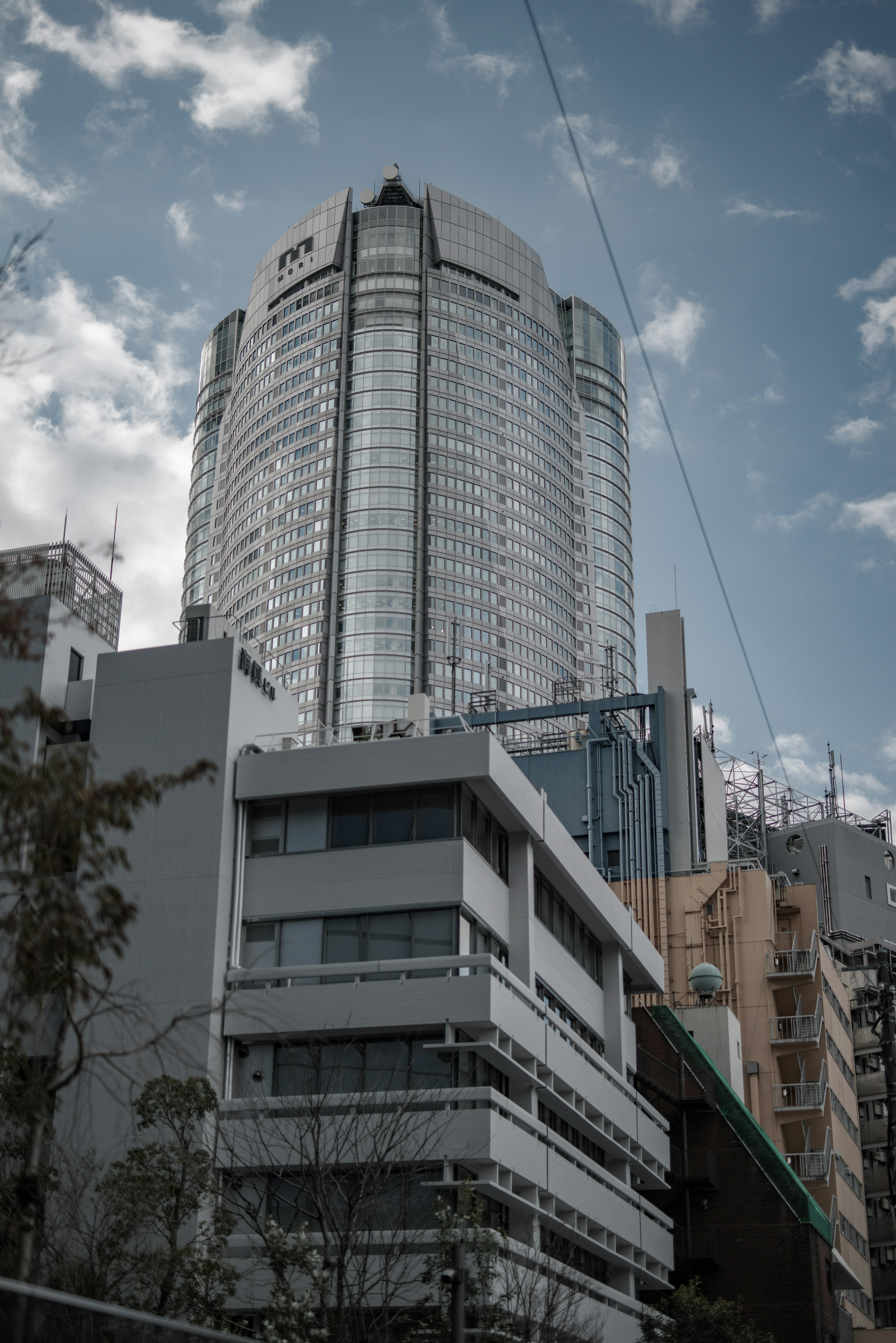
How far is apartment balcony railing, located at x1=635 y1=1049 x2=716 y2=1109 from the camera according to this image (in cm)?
5628

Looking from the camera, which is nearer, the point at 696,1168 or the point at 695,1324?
the point at 695,1324

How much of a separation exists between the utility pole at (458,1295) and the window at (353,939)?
1571 centimetres

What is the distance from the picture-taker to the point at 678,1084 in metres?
56.7

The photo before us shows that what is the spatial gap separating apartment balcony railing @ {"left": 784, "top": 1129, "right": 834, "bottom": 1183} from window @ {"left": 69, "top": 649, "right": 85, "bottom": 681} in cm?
3703

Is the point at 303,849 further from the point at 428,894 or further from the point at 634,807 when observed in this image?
the point at 634,807

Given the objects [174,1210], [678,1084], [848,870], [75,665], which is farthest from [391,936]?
[848,870]

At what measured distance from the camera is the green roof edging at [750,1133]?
54156 millimetres

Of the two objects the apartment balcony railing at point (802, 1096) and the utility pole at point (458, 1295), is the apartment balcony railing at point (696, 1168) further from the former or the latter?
the utility pole at point (458, 1295)

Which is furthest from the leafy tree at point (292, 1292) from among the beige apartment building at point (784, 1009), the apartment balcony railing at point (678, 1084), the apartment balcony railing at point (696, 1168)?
the beige apartment building at point (784, 1009)

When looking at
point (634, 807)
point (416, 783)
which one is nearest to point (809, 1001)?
point (634, 807)

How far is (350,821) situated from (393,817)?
1204 mm

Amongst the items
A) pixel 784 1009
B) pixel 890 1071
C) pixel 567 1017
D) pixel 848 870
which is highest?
pixel 848 870

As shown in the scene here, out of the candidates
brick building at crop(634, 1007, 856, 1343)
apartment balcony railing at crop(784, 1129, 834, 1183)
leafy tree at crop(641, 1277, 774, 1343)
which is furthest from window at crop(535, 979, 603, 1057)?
apartment balcony railing at crop(784, 1129, 834, 1183)

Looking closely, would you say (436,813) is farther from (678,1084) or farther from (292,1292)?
(678,1084)
